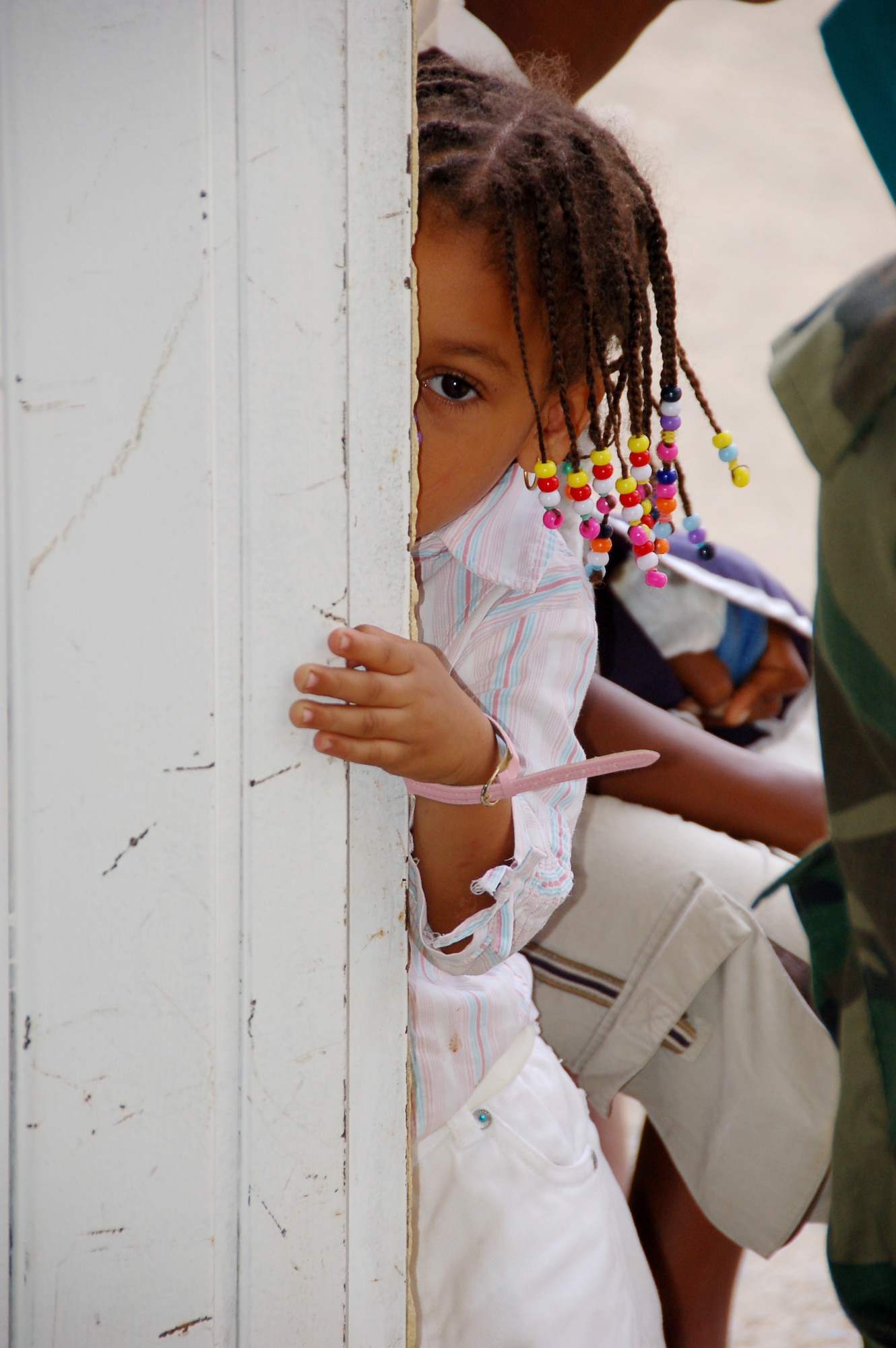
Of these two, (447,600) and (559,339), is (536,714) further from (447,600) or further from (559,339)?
(559,339)

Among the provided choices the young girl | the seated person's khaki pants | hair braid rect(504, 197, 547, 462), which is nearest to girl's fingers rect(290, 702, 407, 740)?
the young girl

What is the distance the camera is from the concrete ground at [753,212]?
16.2 feet

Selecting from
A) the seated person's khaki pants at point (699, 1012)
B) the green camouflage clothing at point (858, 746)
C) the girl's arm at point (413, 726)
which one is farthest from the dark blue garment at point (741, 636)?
the green camouflage clothing at point (858, 746)

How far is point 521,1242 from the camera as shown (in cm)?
85

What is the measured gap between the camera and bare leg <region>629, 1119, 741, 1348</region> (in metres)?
1.24

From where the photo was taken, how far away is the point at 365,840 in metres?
0.58

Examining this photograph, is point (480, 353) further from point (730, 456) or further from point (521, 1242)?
point (521, 1242)

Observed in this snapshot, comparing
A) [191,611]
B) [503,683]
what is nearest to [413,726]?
[191,611]

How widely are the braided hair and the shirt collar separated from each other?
0.06 meters

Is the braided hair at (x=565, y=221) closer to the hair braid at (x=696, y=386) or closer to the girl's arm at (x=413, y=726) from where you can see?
the hair braid at (x=696, y=386)

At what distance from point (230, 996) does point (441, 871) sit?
221 millimetres

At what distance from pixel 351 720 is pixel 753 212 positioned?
23.1 ft

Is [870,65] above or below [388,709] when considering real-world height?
above

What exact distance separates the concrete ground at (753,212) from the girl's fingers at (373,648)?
3.92 m
